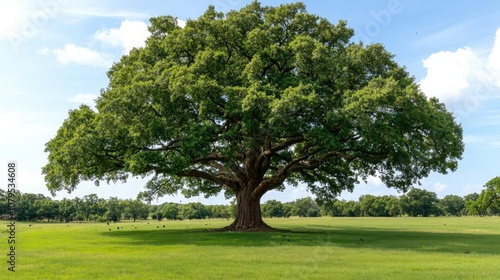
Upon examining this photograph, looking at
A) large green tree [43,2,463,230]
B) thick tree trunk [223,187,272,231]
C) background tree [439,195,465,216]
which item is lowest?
background tree [439,195,465,216]

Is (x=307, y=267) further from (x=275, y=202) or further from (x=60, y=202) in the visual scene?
(x=275, y=202)

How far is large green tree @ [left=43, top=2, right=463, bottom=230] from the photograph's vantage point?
2872 cm

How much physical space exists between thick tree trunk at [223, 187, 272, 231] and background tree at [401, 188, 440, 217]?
126734 millimetres

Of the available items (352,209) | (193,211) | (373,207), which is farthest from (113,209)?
(373,207)

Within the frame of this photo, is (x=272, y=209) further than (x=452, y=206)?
No

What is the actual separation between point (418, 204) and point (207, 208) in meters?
73.2

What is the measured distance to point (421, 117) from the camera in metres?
29.0

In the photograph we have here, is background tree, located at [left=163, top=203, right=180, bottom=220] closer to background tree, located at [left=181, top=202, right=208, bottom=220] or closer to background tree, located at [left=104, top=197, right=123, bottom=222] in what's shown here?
background tree, located at [left=181, top=202, right=208, bottom=220]

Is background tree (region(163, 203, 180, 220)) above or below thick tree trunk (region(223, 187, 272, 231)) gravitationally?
below

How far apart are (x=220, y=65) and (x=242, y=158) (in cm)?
932

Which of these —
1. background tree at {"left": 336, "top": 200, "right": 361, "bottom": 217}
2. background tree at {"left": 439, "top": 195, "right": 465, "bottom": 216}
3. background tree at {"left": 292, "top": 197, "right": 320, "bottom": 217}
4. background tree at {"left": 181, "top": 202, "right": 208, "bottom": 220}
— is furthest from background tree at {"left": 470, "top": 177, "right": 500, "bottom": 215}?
background tree at {"left": 181, "top": 202, "right": 208, "bottom": 220}

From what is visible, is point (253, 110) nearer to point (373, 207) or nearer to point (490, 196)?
point (490, 196)

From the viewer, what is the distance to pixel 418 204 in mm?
154125

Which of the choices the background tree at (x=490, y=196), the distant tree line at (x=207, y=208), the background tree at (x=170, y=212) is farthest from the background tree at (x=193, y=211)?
the background tree at (x=490, y=196)
